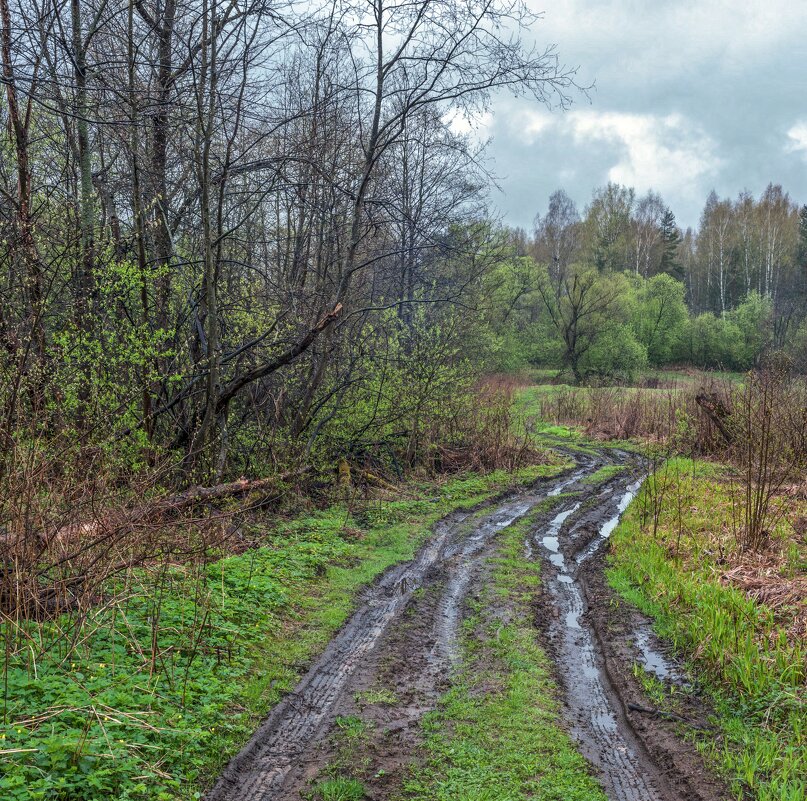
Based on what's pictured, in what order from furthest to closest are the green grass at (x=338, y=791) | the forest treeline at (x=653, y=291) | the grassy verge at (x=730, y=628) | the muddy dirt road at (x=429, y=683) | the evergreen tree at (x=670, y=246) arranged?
the evergreen tree at (x=670, y=246) < the forest treeline at (x=653, y=291) < the grassy verge at (x=730, y=628) < the muddy dirt road at (x=429, y=683) < the green grass at (x=338, y=791)

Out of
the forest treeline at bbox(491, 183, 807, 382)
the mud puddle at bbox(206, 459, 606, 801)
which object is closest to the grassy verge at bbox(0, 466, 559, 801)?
the mud puddle at bbox(206, 459, 606, 801)

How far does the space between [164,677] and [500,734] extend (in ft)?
8.43

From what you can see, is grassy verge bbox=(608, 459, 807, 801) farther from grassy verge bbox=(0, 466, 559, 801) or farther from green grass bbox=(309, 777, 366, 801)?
grassy verge bbox=(0, 466, 559, 801)

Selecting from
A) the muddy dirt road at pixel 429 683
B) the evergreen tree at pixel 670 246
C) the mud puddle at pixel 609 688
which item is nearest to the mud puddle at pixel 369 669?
the muddy dirt road at pixel 429 683

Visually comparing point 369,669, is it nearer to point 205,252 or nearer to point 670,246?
point 205,252

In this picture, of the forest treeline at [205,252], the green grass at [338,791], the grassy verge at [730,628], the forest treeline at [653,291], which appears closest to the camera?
the green grass at [338,791]

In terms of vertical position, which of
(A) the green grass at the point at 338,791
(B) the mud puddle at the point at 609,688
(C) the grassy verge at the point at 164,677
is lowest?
(B) the mud puddle at the point at 609,688

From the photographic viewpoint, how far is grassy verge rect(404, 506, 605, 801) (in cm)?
399

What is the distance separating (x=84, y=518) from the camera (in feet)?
18.7

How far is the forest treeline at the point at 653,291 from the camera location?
41781 millimetres

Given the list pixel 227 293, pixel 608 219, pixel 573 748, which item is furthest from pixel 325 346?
pixel 608 219

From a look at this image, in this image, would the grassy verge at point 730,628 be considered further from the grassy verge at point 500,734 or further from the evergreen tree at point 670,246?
the evergreen tree at point 670,246

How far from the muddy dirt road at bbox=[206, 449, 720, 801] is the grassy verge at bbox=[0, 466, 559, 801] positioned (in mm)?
246

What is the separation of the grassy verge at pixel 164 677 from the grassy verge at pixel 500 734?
4.55 feet
